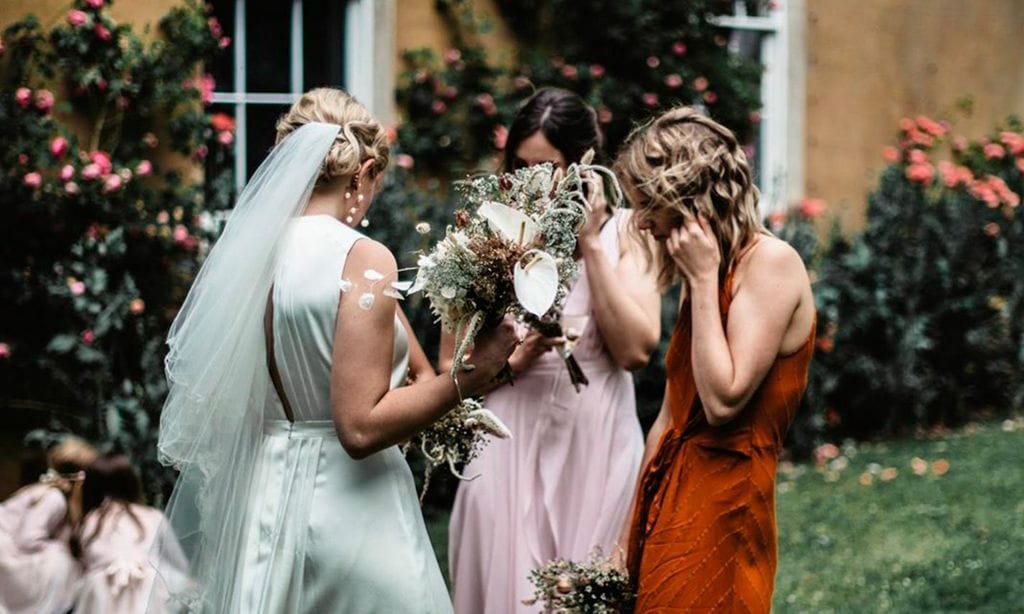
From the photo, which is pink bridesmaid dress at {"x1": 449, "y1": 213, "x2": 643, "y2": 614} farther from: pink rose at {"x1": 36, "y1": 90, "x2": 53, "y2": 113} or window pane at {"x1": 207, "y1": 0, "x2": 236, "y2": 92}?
window pane at {"x1": 207, "y1": 0, "x2": 236, "y2": 92}

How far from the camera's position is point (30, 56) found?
6770 millimetres

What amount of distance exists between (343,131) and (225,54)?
4.70m

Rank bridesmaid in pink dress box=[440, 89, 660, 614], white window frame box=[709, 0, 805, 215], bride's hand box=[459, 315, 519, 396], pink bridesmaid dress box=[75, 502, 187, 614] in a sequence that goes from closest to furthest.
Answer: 1. bride's hand box=[459, 315, 519, 396]
2. bridesmaid in pink dress box=[440, 89, 660, 614]
3. pink bridesmaid dress box=[75, 502, 187, 614]
4. white window frame box=[709, 0, 805, 215]

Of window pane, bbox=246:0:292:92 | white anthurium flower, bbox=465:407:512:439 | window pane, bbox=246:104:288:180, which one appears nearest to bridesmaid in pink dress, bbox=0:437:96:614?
white anthurium flower, bbox=465:407:512:439

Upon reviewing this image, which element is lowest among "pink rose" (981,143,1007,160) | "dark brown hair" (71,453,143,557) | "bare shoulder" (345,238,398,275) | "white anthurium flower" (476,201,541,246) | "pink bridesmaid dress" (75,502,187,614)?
"pink bridesmaid dress" (75,502,187,614)

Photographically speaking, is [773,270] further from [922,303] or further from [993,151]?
[993,151]

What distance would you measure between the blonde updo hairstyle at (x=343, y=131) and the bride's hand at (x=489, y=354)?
48 cm

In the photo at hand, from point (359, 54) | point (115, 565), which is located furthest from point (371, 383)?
point (359, 54)

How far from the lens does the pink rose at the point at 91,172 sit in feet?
21.5

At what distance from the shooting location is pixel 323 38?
8.14 meters

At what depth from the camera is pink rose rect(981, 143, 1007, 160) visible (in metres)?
11.0

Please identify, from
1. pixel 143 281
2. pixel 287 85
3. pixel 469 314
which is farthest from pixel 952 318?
pixel 469 314

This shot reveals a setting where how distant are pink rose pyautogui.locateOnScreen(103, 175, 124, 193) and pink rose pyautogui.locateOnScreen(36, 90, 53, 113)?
435 millimetres

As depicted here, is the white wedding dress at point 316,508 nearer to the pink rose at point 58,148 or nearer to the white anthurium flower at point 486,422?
the white anthurium flower at point 486,422
